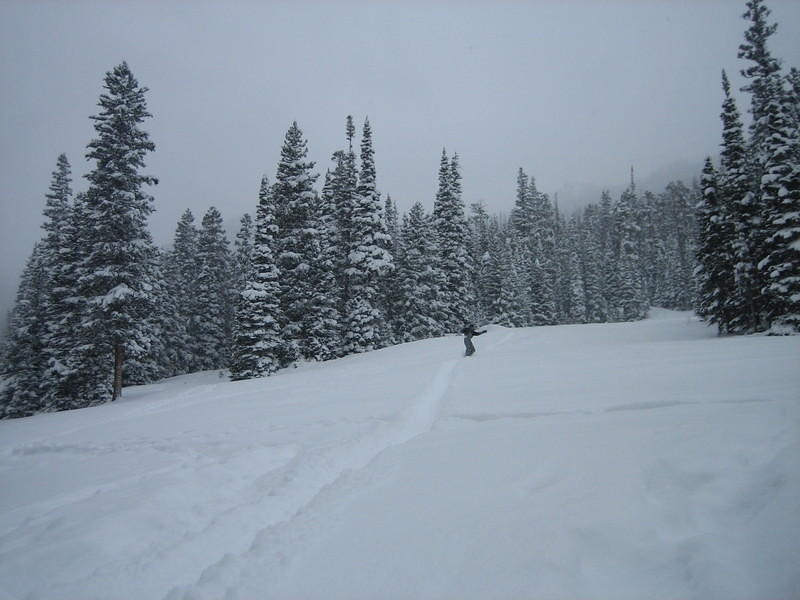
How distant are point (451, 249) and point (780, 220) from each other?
2335cm

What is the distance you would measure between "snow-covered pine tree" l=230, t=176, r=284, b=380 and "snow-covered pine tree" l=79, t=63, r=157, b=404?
502 cm

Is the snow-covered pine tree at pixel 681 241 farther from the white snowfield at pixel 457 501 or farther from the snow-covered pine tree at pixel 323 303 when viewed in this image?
the white snowfield at pixel 457 501

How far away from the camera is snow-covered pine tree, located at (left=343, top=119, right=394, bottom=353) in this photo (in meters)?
27.8

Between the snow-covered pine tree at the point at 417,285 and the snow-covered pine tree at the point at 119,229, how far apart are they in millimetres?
19438

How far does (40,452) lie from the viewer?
9.84m

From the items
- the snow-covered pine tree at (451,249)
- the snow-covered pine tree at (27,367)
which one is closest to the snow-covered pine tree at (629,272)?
the snow-covered pine tree at (451,249)

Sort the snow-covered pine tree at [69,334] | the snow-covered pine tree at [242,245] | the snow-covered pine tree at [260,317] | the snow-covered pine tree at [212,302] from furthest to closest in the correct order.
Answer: the snow-covered pine tree at [242,245]
the snow-covered pine tree at [212,302]
the snow-covered pine tree at [69,334]
the snow-covered pine tree at [260,317]

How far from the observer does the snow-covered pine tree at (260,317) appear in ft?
74.7

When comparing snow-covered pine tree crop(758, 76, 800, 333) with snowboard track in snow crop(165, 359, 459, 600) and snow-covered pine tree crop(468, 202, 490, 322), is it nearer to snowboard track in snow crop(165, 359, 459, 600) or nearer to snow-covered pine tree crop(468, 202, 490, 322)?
snowboard track in snow crop(165, 359, 459, 600)

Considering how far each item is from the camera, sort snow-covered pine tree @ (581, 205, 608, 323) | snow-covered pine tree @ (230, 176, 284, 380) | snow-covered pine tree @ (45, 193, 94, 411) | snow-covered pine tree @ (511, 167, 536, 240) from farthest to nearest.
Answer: snow-covered pine tree @ (511, 167, 536, 240)
snow-covered pine tree @ (581, 205, 608, 323)
snow-covered pine tree @ (45, 193, 94, 411)
snow-covered pine tree @ (230, 176, 284, 380)

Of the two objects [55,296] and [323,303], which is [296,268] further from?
[55,296]

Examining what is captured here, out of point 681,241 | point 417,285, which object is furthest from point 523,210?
point 417,285

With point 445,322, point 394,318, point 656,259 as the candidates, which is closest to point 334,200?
point 394,318

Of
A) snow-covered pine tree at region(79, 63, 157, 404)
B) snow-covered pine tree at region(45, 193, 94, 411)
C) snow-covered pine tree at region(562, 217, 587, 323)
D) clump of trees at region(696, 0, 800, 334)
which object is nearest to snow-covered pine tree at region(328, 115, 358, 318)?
snow-covered pine tree at region(79, 63, 157, 404)
